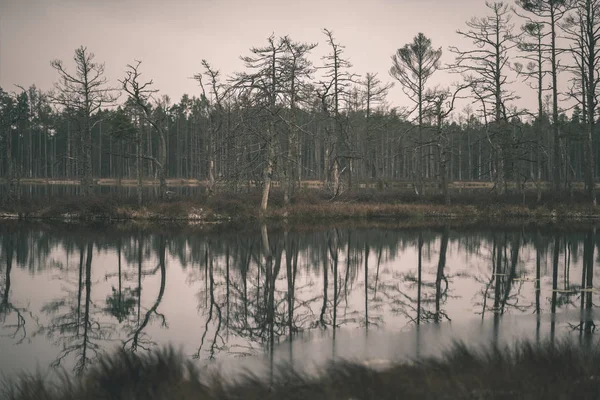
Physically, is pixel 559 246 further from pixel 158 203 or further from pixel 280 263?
pixel 158 203

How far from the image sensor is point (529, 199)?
3475cm

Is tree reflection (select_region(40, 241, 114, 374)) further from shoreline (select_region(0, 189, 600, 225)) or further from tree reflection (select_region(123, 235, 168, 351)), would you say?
shoreline (select_region(0, 189, 600, 225))

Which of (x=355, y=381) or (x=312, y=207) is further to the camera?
(x=312, y=207)

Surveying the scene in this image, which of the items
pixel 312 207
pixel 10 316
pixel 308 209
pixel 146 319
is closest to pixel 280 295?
pixel 146 319

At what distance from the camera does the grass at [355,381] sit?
5273 mm

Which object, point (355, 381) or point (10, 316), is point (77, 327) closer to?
point (10, 316)

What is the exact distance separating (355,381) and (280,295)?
5.86 meters

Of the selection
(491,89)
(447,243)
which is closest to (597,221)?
(491,89)

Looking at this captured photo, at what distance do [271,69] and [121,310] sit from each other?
2114 cm

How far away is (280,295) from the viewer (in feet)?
37.4

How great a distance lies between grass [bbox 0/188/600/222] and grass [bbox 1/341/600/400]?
2406 cm

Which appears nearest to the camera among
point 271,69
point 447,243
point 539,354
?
point 539,354

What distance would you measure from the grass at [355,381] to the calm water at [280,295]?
0.90 metres

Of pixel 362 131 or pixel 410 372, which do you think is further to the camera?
pixel 362 131
